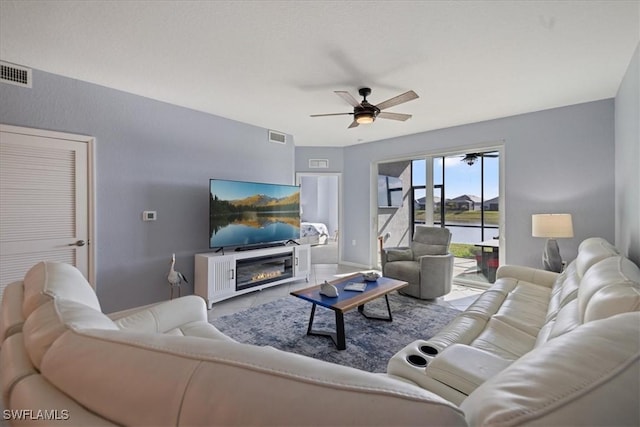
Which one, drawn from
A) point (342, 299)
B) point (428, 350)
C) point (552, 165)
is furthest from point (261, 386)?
point (552, 165)

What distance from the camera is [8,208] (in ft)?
8.38

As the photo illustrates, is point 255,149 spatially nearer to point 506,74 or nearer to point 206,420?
point 506,74

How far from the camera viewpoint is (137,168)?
3.31 meters

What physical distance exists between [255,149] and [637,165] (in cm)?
427

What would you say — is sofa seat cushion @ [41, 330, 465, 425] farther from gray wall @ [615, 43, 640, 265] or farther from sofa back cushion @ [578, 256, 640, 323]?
gray wall @ [615, 43, 640, 265]

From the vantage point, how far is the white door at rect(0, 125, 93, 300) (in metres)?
2.56

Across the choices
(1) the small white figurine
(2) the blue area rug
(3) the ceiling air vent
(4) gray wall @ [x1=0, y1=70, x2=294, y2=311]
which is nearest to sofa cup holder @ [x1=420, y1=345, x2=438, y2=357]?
(2) the blue area rug

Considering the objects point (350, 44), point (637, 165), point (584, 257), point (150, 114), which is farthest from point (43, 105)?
point (637, 165)

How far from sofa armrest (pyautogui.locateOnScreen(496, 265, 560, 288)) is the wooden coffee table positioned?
3.64 ft

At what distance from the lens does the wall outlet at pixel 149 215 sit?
11.0 ft

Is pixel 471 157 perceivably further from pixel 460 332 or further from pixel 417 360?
pixel 417 360

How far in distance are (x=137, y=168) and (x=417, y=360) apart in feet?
11.5

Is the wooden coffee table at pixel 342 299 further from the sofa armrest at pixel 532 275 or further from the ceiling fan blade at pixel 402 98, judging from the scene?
the ceiling fan blade at pixel 402 98

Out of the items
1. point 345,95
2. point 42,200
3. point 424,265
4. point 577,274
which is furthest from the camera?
point 424,265
